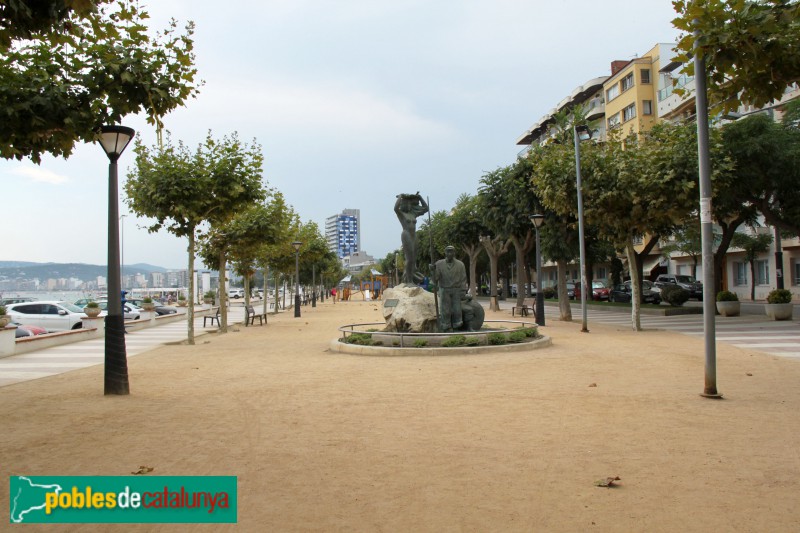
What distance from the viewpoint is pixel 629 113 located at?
5088 centimetres

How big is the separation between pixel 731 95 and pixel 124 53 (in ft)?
25.2

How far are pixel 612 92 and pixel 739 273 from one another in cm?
2012

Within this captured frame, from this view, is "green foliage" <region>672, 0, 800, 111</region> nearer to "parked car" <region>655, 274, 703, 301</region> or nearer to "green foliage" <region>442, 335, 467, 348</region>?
"green foliage" <region>442, 335, 467, 348</region>

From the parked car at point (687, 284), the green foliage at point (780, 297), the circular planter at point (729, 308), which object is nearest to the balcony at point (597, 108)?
the parked car at point (687, 284)

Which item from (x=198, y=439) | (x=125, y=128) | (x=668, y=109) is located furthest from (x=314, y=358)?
(x=668, y=109)

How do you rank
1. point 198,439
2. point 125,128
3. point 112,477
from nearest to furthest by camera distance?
point 112,477
point 198,439
point 125,128

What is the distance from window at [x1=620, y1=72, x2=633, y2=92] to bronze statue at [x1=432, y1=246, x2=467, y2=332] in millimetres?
42802

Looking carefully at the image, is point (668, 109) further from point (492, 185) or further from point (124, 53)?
point (124, 53)

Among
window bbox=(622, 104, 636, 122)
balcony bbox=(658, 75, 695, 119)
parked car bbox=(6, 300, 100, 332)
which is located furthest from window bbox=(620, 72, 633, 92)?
parked car bbox=(6, 300, 100, 332)

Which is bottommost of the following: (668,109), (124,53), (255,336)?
(255,336)

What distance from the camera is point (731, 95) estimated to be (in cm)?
724

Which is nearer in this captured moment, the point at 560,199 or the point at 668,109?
the point at 560,199

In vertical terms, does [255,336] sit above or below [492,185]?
below

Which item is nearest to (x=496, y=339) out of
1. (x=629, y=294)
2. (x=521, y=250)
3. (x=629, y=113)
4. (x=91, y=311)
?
(x=91, y=311)
